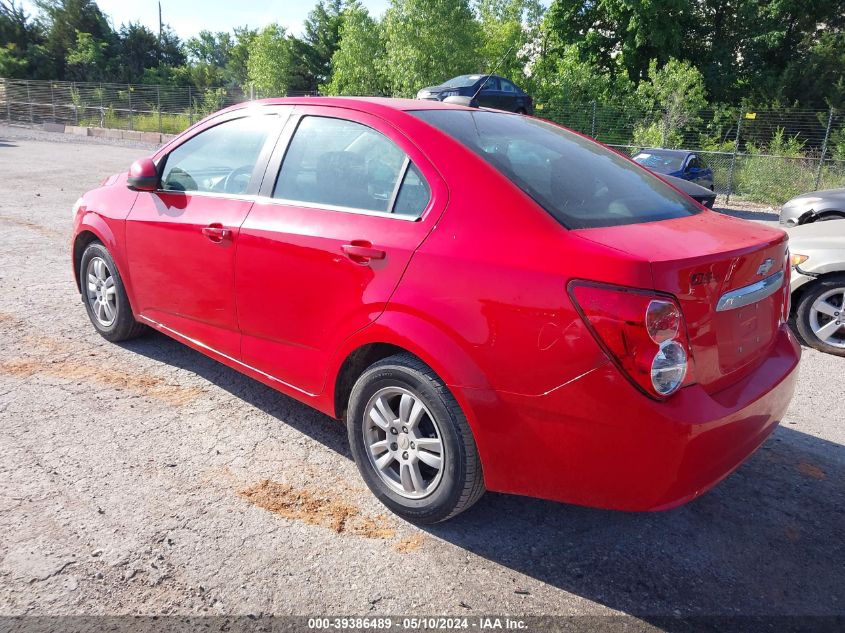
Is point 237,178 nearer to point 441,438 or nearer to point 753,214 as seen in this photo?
point 441,438

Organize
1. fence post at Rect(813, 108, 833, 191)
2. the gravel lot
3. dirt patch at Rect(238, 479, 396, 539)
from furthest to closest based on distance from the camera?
fence post at Rect(813, 108, 833, 191), dirt patch at Rect(238, 479, 396, 539), the gravel lot

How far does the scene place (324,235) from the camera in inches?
118

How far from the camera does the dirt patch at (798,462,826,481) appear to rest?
335 centimetres

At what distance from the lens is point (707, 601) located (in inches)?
96.3

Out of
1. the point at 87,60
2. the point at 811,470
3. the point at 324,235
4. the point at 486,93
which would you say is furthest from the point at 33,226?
the point at 87,60

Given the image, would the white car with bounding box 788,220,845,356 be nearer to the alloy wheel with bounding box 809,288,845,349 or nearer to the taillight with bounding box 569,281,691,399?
the alloy wheel with bounding box 809,288,845,349

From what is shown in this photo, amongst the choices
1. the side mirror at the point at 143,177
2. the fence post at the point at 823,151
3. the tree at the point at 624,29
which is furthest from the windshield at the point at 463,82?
the tree at the point at 624,29

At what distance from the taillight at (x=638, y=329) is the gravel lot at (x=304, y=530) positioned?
88 cm

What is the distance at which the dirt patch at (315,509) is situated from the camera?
9.30ft

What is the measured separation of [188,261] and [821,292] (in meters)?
4.69

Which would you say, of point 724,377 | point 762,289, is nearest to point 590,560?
point 724,377

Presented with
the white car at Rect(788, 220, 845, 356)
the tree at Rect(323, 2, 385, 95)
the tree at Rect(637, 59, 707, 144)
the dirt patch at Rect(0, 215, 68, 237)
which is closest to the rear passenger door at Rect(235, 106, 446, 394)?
the white car at Rect(788, 220, 845, 356)

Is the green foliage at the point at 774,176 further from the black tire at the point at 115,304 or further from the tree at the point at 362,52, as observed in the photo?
the tree at the point at 362,52

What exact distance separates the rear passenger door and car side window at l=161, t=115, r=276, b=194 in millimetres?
228
